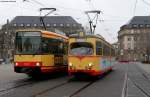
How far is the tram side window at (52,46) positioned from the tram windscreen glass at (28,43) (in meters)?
0.55

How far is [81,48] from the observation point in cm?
3041

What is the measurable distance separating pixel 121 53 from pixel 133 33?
15053mm

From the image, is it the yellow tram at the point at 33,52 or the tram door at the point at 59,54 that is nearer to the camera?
the yellow tram at the point at 33,52

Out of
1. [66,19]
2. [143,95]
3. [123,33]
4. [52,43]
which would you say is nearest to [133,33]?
[123,33]

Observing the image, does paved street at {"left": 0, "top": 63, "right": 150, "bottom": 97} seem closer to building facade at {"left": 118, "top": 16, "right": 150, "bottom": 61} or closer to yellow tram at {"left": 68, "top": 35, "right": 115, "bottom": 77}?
yellow tram at {"left": 68, "top": 35, "right": 115, "bottom": 77}

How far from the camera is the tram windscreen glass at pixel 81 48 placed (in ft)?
99.0

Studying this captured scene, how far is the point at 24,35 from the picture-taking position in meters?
30.7

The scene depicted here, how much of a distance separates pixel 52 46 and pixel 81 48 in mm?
2987

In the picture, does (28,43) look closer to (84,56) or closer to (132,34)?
(84,56)

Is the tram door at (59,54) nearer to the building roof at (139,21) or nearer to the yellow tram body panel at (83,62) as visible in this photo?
the yellow tram body panel at (83,62)

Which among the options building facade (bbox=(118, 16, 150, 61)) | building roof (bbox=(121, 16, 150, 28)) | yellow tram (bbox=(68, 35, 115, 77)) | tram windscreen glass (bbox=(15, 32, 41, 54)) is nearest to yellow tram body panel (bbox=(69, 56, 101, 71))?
yellow tram (bbox=(68, 35, 115, 77))

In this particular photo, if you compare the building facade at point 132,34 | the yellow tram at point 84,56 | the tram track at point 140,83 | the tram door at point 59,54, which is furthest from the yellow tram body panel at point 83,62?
the building facade at point 132,34

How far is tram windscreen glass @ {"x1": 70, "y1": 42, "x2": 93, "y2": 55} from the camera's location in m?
30.2

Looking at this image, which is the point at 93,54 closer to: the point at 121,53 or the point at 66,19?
the point at 66,19
